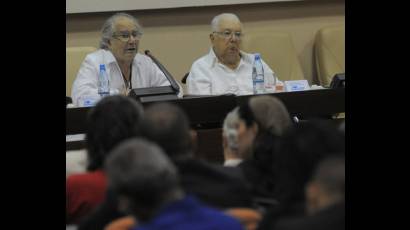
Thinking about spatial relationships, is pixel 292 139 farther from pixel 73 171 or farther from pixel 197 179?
pixel 73 171

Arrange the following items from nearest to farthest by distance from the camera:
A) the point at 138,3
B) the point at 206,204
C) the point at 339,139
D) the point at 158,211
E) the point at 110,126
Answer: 1. the point at 158,211
2. the point at 339,139
3. the point at 206,204
4. the point at 110,126
5. the point at 138,3

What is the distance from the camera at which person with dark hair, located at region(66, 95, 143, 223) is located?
9.29 ft

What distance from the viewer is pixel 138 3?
22.4 feet

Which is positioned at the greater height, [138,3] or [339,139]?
[138,3]

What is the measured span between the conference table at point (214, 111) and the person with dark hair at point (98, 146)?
1.26 meters

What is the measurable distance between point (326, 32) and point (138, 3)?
1.64 metres

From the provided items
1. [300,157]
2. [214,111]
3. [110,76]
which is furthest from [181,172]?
[110,76]

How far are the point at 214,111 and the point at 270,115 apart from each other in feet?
4.61

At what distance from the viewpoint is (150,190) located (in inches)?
81.2

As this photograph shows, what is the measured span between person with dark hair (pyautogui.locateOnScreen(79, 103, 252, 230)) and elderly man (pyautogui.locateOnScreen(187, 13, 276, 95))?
3.11 meters

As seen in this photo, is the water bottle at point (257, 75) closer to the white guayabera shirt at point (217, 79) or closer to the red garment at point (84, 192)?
the white guayabera shirt at point (217, 79)
